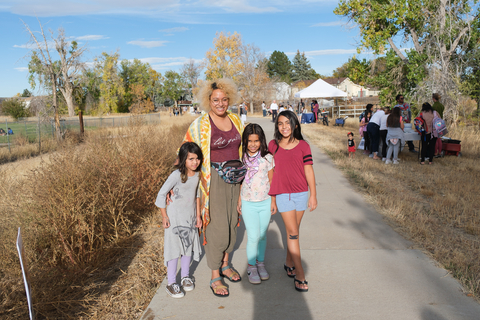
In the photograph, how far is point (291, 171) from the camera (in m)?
3.38

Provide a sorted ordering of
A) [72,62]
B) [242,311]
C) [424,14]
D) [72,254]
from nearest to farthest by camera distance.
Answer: [242,311], [72,254], [424,14], [72,62]

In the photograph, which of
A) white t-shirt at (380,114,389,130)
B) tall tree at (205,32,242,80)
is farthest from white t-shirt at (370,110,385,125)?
tall tree at (205,32,242,80)

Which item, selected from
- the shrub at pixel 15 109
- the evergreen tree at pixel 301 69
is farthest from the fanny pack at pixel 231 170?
the evergreen tree at pixel 301 69

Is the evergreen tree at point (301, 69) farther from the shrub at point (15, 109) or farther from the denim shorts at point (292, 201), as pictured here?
the denim shorts at point (292, 201)

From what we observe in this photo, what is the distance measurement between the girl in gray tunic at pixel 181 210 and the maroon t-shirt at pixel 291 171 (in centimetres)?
74

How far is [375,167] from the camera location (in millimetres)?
9109

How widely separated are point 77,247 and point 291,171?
104 inches

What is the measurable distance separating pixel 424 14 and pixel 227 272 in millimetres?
16587

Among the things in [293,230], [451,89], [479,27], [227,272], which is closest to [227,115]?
[293,230]

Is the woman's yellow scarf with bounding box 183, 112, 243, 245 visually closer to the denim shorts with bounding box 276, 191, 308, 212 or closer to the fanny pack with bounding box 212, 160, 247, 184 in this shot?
the fanny pack with bounding box 212, 160, 247, 184

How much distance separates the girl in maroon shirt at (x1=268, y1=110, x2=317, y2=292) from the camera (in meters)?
3.37

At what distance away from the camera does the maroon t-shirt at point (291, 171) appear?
3.37 meters

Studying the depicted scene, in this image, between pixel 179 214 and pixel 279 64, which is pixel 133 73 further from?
pixel 179 214

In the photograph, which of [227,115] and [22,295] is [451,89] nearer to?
[227,115]
